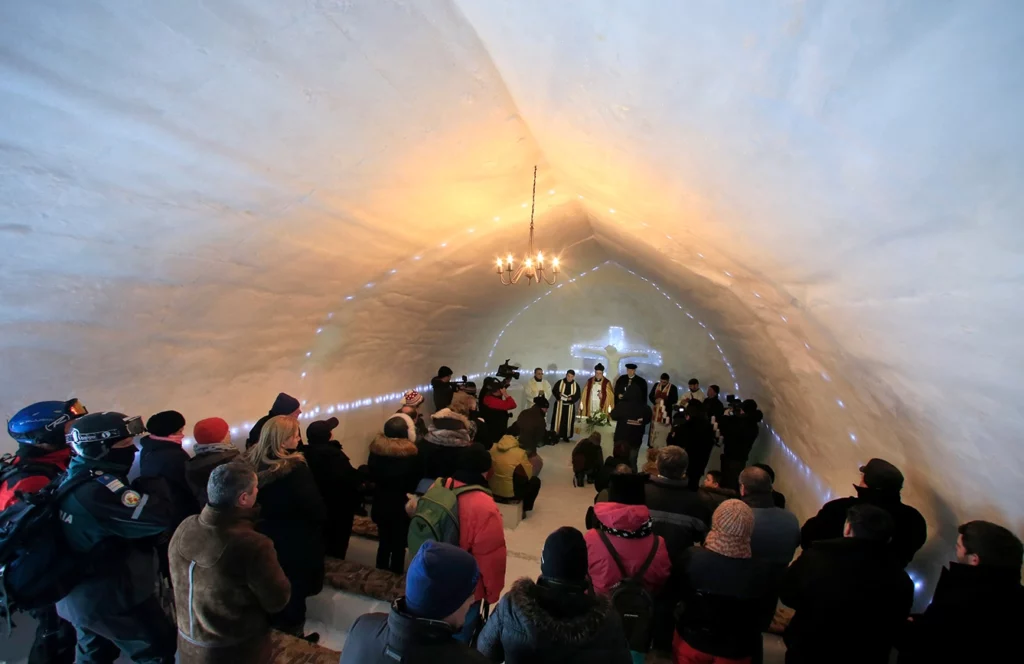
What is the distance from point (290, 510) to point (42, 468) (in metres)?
1.40

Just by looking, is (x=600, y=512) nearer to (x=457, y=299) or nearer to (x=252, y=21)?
(x=252, y=21)

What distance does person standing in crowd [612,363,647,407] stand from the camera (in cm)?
928

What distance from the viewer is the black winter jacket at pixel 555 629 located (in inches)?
70.9

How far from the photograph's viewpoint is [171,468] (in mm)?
3496

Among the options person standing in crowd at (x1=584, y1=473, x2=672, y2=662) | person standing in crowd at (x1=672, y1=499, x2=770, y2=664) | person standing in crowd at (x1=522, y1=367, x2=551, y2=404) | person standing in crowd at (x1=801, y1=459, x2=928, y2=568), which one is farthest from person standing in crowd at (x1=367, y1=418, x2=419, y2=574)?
person standing in crowd at (x1=522, y1=367, x2=551, y2=404)

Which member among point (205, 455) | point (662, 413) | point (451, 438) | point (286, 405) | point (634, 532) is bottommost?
point (634, 532)

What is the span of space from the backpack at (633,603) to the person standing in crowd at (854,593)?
66 cm

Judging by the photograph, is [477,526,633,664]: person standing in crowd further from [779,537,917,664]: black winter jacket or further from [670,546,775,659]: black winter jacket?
[779,537,917,664]: black winter jacket

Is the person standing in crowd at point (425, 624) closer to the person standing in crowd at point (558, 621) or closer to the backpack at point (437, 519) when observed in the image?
the person standing in crowd at point (558, 621)

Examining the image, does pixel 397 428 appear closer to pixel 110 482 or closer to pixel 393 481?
pixel 393 481

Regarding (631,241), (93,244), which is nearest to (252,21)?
(93,244)

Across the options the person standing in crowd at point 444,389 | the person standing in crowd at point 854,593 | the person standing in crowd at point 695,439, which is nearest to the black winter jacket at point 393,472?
the person standing in crowd at point 854,593

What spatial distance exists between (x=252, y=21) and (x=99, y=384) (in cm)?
331

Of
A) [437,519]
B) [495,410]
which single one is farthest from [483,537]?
[495,410]
